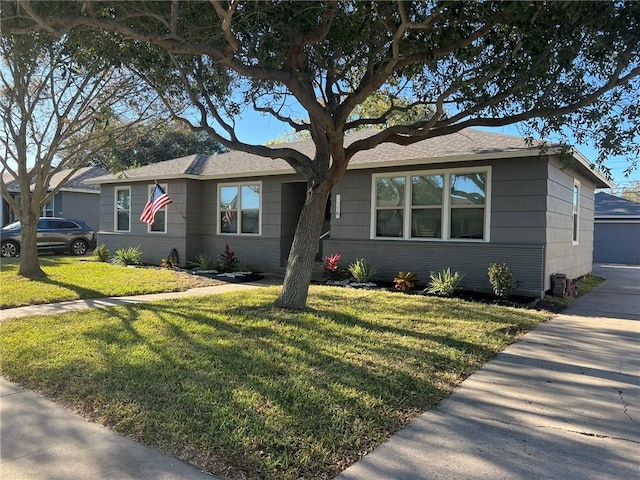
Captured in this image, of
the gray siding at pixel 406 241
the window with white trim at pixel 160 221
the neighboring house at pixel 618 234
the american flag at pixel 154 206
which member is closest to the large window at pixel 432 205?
the gray siding at pixel 406 241

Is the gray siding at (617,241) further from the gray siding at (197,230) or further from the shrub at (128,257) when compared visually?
the shrub at (128,257)

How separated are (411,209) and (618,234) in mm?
17488

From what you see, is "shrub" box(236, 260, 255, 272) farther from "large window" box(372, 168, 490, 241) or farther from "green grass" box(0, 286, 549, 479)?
"green grass" box(0, 286, 549, 479)

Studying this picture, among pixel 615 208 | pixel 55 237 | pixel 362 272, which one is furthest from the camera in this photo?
pixel 615 208

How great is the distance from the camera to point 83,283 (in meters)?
10.4

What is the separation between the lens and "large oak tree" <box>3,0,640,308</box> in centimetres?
596

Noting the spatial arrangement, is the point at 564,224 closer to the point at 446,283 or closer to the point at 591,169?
the point at 591,169

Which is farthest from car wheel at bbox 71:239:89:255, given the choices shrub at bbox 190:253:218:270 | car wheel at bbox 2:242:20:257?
shrub at bbox 190:253:218:270

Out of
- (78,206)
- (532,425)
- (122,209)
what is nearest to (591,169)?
(532,425)

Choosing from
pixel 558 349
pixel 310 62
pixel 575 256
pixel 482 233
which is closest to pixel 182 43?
pixel 310 62

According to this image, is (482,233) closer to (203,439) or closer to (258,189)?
(258,189)

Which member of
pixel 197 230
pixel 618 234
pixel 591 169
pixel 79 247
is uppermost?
pixel 591 169

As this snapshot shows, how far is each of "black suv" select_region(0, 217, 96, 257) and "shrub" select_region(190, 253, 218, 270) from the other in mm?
7994

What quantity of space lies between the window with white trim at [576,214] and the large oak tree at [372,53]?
4.52 meters
